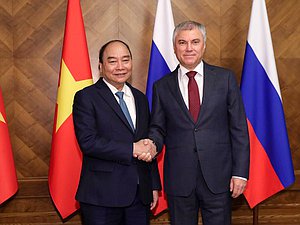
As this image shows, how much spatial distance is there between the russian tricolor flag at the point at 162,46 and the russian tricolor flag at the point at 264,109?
0.55 metres

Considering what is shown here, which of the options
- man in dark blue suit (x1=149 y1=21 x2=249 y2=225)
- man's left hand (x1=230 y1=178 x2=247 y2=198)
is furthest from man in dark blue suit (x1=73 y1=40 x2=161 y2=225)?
man's left hand (x1=230 y1=178 x2=247 y2=198)

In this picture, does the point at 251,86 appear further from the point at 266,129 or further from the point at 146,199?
the point at 146,199

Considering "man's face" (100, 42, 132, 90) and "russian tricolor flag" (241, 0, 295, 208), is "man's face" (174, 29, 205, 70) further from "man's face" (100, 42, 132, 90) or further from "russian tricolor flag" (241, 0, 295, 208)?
"russian tricolor flag" (241, 0, 295, 208)

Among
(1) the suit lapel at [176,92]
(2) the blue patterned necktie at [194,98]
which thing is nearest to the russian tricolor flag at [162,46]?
(1) the suit lapel at [176,92]

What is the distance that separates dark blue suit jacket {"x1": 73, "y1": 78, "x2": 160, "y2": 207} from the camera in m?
1.86

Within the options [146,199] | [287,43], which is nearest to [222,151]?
[146,199]

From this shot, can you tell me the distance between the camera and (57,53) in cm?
301

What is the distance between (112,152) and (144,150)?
6.1 inches

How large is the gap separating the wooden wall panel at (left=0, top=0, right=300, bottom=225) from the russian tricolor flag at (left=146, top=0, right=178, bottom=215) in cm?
28

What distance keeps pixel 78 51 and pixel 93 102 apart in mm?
882

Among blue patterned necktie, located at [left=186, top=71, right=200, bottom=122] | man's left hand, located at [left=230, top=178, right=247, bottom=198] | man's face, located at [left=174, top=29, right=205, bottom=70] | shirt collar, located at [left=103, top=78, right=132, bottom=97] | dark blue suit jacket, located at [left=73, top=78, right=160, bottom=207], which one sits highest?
man's face, located at [left=174, top=29, right=205, bottom=70]

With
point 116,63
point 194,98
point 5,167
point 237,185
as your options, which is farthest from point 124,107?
point 5,167

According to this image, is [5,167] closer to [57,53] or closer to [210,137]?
[57,53]

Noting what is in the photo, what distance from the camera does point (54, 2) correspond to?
3.00m
